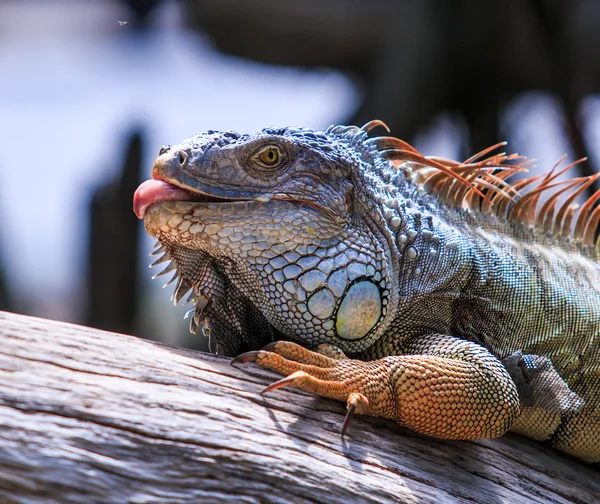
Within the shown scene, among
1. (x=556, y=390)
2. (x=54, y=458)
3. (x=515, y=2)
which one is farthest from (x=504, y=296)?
(x=515, y=2)

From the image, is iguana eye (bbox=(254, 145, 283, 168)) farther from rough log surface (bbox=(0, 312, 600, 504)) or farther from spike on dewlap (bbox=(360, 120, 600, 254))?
rough log surface (bbox=(0, 312, 600, 504))

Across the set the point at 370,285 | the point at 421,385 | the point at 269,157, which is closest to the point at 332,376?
the point at 421,385

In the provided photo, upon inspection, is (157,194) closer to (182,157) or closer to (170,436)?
(182,157)

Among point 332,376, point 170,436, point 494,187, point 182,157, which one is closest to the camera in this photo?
point 170,436

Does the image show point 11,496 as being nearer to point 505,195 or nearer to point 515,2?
point 505,195

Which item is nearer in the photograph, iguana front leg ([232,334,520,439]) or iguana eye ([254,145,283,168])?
iguana front leg ([232,334,520,439])

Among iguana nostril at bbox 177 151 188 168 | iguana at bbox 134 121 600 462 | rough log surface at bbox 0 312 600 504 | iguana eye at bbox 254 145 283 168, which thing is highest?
iguana eye at bbox 254 145 283 168

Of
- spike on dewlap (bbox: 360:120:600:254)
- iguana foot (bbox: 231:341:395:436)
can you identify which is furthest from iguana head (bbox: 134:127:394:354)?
spike on dewlap (bbox: 360:120:600:254)
